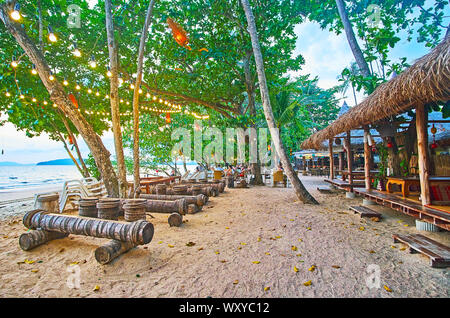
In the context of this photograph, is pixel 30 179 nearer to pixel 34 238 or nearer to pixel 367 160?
pixel 34 238

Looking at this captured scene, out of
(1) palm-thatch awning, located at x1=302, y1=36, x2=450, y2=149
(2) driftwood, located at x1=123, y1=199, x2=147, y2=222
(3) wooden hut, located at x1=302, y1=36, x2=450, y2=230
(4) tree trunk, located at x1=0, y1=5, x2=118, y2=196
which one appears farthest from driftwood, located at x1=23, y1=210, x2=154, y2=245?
(1) palm-thatch awning, located at x1=302, y1=36, x2=450, y2=149

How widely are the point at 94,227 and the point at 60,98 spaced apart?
4.42m

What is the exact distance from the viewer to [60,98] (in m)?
5.58

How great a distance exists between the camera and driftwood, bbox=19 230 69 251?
329cm

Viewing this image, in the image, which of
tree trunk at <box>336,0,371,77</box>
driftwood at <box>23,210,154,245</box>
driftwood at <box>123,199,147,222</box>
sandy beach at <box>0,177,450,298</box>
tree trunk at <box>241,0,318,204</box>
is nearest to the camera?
sandy beach at <box>0,177,450,298</box>

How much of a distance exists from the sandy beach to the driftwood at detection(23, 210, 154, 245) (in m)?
0.32

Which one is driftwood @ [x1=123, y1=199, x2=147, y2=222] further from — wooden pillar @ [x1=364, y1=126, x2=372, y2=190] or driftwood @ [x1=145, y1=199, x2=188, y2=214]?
wooden pillar @ [x1=364, y1=126, x2=372, y2=190]

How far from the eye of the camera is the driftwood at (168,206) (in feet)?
16.1

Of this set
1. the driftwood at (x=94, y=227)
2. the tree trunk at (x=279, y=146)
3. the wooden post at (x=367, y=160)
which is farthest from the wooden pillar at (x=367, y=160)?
the driftwood at (x=94, y=227)

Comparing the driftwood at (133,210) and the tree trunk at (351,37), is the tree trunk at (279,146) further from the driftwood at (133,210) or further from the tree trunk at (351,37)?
the driftwood at (133,210)

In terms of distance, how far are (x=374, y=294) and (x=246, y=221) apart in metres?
3.10

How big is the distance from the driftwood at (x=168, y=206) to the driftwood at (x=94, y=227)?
1755 millimetres

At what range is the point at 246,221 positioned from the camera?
16.6ft

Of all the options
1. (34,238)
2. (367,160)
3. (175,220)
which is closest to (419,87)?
(367,160)
